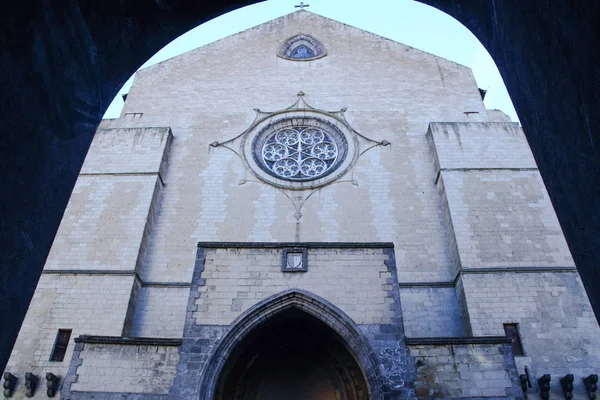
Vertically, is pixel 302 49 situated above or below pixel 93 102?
above

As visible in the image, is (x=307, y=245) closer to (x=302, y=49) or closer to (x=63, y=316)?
(x=63, y=316)

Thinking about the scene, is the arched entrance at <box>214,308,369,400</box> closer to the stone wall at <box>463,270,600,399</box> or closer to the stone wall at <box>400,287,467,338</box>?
the stone wall at <box>400,287,467,338</box>

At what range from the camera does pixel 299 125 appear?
12.2 meters

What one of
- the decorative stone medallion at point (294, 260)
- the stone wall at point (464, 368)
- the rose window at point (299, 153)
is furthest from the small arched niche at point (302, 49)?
the stone wall at point (464, 368)

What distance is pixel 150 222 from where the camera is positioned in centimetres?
1018

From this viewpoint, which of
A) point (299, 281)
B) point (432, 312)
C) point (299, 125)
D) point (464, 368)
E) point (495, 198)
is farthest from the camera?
point (299, 125)

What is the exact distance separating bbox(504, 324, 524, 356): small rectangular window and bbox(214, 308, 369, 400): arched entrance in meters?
2.66

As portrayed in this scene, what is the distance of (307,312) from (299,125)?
20.2 feet

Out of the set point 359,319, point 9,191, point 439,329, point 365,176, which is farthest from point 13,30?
point 365,176

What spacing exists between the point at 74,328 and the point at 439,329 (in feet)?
20.3

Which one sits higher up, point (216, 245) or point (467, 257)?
point (467, 257)

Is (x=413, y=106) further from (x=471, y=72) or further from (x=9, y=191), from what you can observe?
(x=9, y=191)

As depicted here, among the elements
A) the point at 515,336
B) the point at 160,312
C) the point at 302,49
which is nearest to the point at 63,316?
the point at 160,312

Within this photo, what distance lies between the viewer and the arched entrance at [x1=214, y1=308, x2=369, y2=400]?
7.37m
